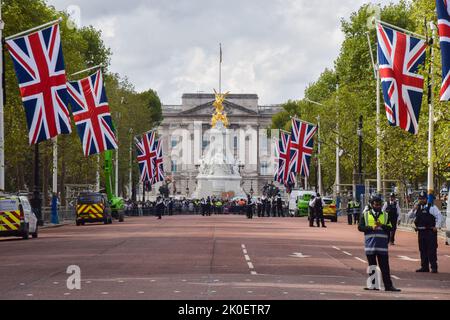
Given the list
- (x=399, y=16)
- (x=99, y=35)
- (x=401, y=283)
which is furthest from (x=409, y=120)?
(x=99, y=35)

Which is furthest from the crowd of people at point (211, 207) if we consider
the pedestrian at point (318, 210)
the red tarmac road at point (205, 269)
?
the red tarmac road at point (205, 269)

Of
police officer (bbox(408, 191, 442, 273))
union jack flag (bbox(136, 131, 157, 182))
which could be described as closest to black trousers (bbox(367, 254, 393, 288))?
police officer (bbox(408, 191, 442, 273))

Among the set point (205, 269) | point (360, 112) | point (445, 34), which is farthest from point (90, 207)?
point (205, 269)

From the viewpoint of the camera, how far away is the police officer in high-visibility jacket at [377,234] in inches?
892

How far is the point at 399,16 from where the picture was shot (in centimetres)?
9319

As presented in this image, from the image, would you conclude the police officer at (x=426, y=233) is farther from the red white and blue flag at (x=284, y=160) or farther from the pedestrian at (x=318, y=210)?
the red white and blue flag at (x=284, y=160)

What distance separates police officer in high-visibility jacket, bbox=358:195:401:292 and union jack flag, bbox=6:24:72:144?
76.8ft

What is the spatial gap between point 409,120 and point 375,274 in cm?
1812

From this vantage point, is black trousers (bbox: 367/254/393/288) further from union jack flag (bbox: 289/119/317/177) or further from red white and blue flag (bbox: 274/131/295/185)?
red white and blue flag (bbox: 274/131/295/185)

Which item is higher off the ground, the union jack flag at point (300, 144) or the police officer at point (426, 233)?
the union jack flag at point (300, 144)

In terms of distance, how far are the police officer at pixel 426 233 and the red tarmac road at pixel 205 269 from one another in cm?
49
